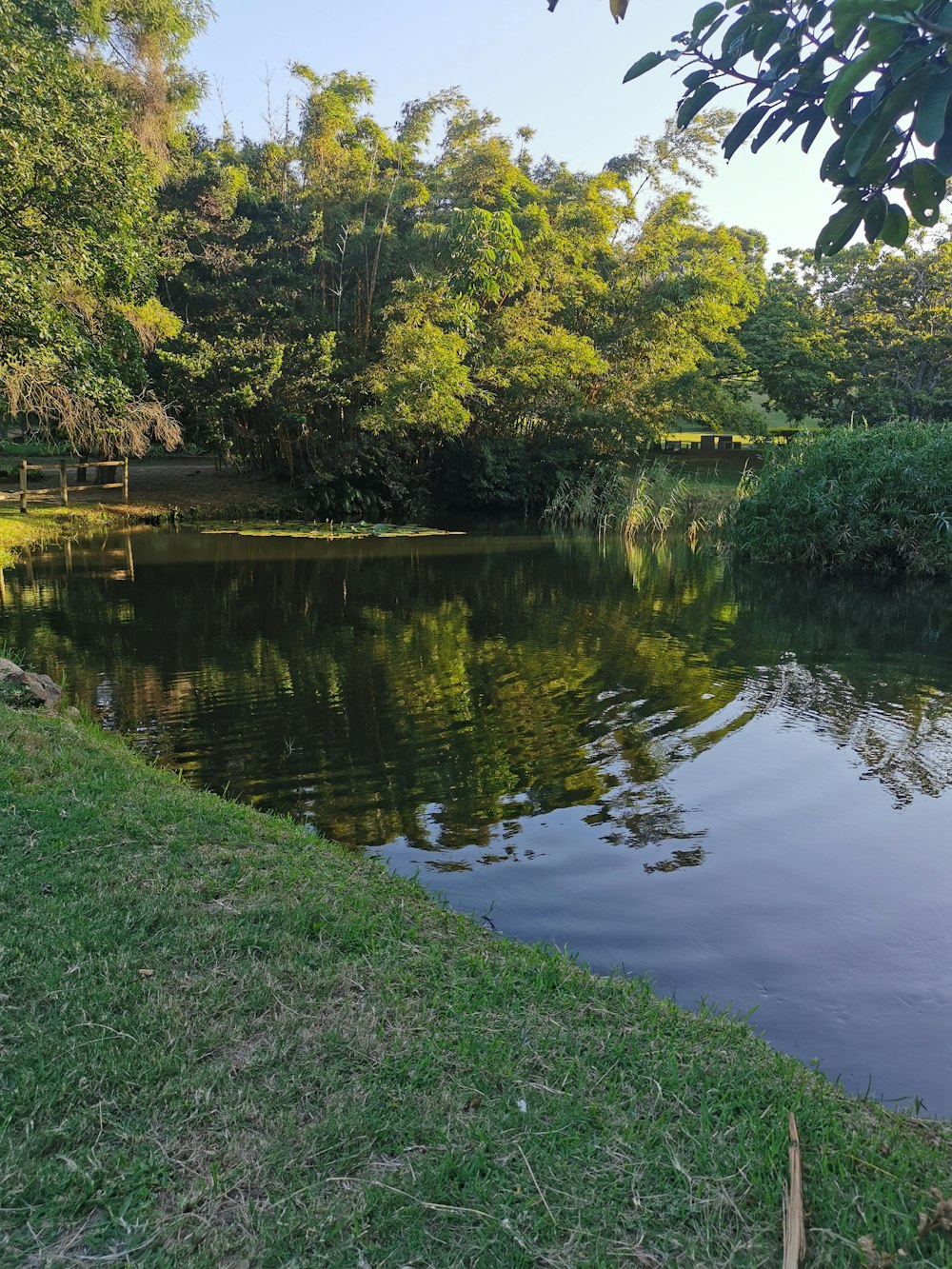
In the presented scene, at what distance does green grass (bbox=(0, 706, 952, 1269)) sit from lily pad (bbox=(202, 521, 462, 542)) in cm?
1898

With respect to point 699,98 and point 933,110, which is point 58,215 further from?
point 933,110

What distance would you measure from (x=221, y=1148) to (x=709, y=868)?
3.73 metres

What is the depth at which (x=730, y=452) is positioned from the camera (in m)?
40.0

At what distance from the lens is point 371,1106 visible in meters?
2.62

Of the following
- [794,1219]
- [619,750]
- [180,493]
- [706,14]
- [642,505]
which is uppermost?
[706,14]

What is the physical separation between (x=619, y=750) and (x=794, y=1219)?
5.54 m

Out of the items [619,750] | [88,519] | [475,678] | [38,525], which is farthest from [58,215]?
[619,750]

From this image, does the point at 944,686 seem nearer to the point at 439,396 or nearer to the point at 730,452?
the point at 439,396

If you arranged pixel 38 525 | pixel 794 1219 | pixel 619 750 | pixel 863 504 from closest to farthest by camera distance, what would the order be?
1. pixel 794 1219
2. pixel 619 750
3. pixel 863 504
4. pixel 38 525

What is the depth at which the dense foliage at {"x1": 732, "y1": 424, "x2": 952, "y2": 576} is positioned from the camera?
1703 centimetres

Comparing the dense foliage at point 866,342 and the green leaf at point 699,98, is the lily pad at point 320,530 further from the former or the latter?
the green leaf at point 699,98

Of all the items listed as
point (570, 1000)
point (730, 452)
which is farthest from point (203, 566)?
point (730, 452)

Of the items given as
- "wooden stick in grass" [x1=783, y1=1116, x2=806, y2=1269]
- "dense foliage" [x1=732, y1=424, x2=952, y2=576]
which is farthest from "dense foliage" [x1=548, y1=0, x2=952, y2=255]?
"dense foliage" [x1=732, y1=424, x2=952, y2=576]

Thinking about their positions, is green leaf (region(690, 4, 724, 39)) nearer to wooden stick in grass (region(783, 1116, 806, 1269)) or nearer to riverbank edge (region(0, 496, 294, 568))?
wooden stick in grass (region(783, 1116, 806, 1269))
